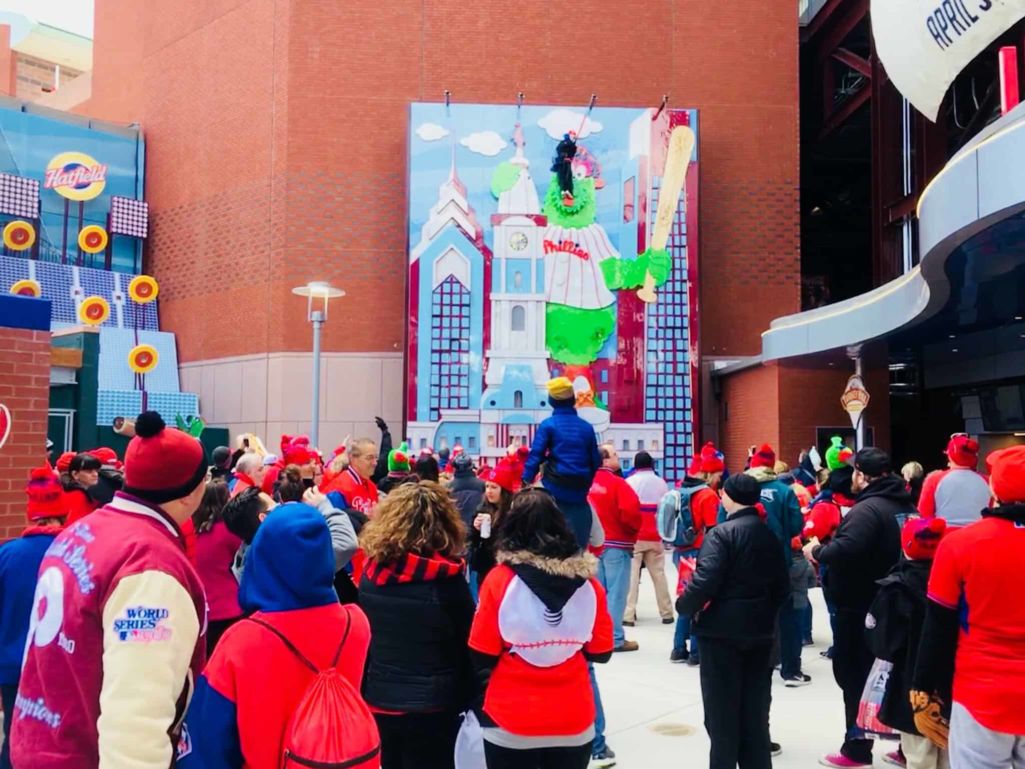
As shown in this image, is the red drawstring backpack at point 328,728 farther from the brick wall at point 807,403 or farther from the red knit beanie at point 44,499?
the brick wall at point 807,403

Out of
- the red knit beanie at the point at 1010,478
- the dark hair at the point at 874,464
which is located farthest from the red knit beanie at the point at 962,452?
the red knit beanie at the point at 1010,478

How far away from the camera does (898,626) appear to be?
15.0ft

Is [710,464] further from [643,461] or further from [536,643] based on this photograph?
[536,643]

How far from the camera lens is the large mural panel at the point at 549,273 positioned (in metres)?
21.4

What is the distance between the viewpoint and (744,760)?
15.5 ft

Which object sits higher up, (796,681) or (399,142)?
(399,142)

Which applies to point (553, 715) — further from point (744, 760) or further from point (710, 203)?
point (710, 203)

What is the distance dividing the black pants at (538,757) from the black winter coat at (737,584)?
1298 millimetres

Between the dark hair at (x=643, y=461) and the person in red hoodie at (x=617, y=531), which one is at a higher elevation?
the dark hair at (x=643, y=461)

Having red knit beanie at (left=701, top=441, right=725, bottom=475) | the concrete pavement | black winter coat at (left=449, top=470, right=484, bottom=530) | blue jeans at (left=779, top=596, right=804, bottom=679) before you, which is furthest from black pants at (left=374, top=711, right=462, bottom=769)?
red knit beanie at (left=701, top=441, right=725, bottom=475)

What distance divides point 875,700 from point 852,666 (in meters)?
0.74

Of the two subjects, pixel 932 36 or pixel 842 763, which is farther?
pixel 932 36

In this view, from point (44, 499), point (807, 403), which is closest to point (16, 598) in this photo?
point (44, 499)

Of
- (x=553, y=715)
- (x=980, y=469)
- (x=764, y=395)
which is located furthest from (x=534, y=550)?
(x=980, y=469)
